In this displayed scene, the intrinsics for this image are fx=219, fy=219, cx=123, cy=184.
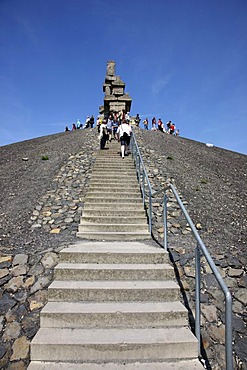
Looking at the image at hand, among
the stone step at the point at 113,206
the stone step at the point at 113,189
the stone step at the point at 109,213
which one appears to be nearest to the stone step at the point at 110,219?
the stone step at the point at 109,213

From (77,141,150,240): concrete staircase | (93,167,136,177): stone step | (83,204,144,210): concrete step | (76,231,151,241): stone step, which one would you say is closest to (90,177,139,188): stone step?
(77,141,150,240): concrete staircase

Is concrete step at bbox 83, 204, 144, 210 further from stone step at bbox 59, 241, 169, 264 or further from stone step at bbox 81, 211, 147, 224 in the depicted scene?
stone step at bbox 59, 241, 169, 264

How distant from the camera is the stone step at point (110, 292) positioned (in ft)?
9.75

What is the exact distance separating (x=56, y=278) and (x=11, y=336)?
835mm

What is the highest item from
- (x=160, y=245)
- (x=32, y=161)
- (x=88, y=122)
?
(x=88, y=122)

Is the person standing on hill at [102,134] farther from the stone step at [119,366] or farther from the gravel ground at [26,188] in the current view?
the stone step at [119,366]

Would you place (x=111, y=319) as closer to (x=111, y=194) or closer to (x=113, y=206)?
(x=113, y=206)

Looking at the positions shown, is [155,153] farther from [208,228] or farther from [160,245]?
[160,245]

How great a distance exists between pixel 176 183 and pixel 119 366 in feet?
20.0

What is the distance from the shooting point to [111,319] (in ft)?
8.90

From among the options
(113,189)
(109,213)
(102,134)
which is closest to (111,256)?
(109,213)

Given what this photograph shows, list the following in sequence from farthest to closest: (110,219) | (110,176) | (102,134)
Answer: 1. (102,134)
2. (110,176)
3. (110,219)

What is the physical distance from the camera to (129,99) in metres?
16.6

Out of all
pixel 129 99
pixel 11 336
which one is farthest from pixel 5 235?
pixel 129 99
